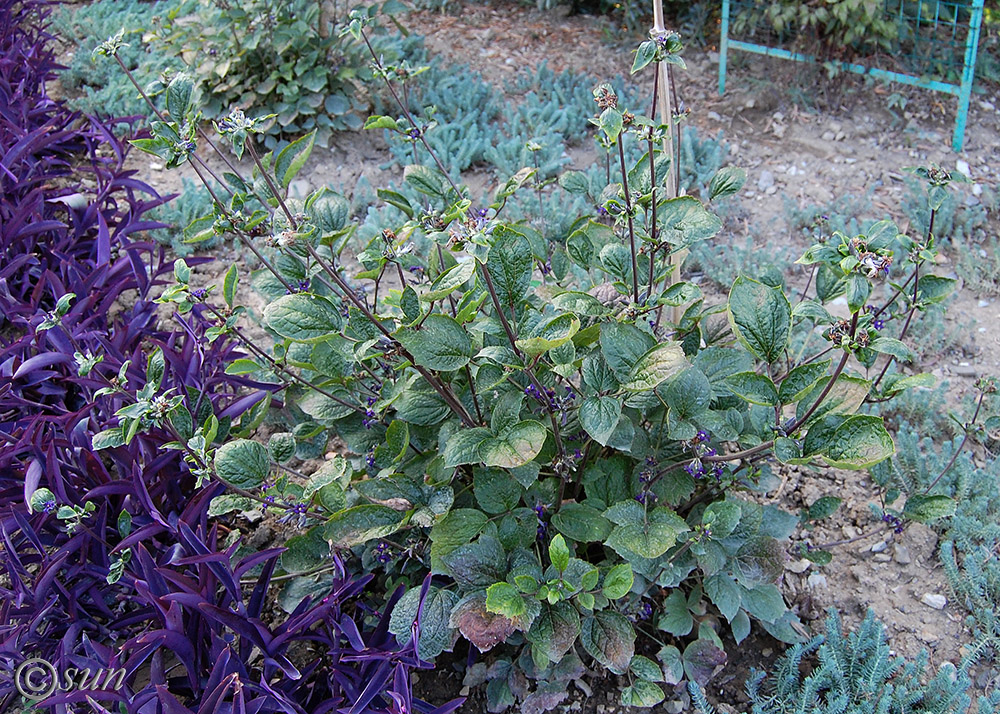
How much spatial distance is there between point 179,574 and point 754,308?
1.36 m

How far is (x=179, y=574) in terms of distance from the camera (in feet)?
5.93

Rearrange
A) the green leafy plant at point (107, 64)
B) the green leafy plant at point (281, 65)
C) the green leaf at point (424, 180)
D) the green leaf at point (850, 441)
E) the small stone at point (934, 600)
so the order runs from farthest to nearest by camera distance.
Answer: the green leafy plant at point (107, 64) → the green leafy plant at point (281, 65) → the small stone at point (934, 600) → the green leaf at point (424, 180) → the green leaf at point (850, 441)

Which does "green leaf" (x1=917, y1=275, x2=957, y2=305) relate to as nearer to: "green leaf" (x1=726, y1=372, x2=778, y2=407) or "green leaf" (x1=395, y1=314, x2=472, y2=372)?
"green leaf" (x1=726, y1=372, x2=778, y2=407)

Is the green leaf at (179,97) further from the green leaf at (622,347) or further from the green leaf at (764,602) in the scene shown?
the green leaf at (764,602)

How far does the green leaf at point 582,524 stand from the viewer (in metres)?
1.94

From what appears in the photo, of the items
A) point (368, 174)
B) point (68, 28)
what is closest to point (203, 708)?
point (368, 174)

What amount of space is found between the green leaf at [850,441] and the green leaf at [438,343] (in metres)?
0.72

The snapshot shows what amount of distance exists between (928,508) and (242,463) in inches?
A: 64.5

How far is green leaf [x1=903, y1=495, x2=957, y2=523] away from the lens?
2.00 m

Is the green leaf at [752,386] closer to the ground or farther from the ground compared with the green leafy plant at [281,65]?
closer to the ground

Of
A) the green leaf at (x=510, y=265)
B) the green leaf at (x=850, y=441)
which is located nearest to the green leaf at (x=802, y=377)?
the green leaf at (x=850, y=441)

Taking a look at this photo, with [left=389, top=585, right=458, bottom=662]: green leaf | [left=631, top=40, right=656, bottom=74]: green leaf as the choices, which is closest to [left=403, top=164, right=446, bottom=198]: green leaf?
[left=631, top=40, right=656, bottom=74]: green leaf

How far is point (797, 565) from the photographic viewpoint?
238 centimetres

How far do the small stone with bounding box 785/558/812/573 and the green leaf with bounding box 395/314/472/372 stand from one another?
122 centimetres
